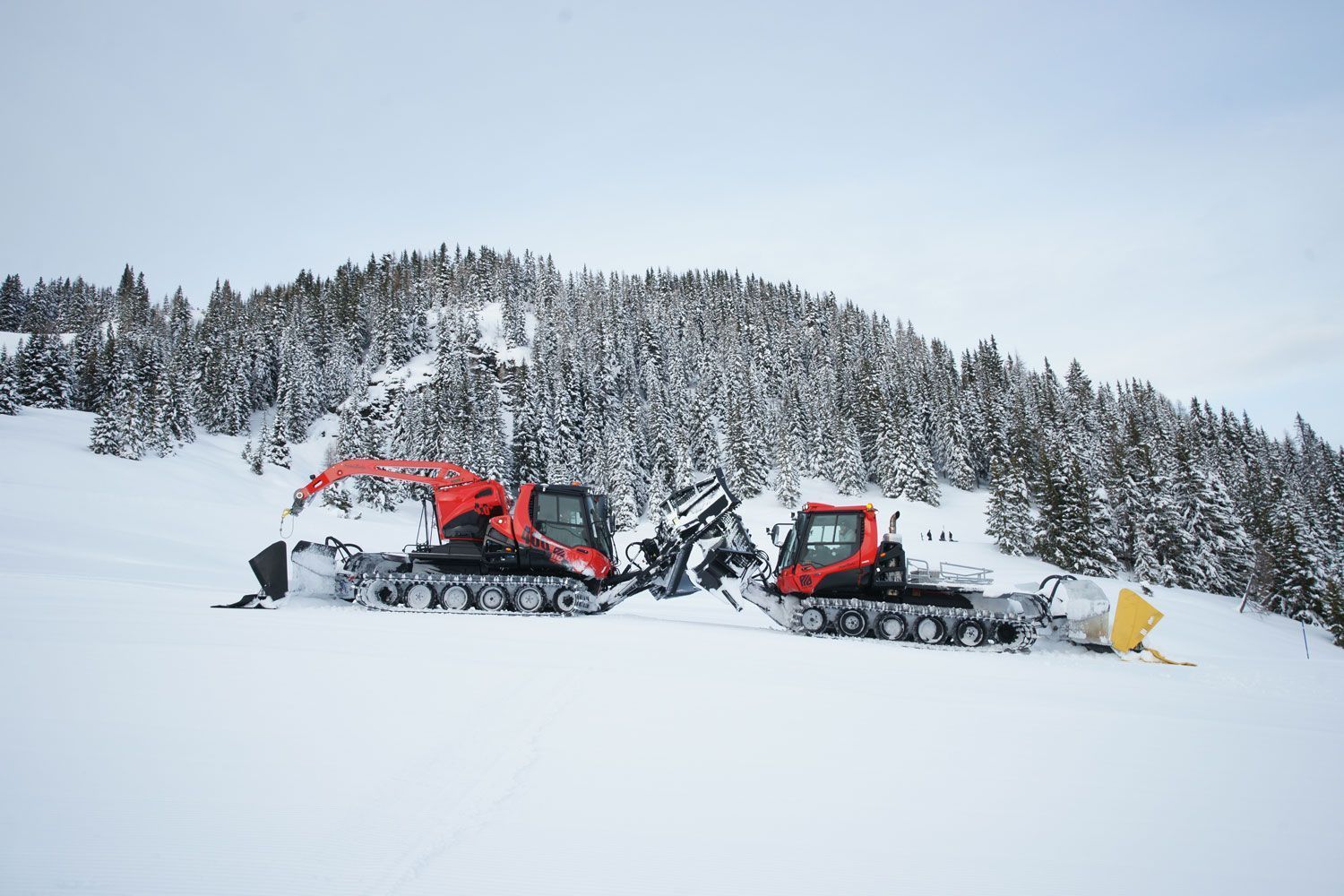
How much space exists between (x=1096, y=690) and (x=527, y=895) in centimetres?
839

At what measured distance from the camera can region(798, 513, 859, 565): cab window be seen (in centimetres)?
1382

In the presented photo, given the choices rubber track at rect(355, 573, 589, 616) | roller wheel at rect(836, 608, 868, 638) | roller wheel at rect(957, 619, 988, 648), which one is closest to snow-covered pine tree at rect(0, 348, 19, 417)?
rubber track at rect(355, 573, 589, 616)

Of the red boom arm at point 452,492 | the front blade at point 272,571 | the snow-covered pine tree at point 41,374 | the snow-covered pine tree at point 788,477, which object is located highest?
the snow-covered pine tree at point 41,374

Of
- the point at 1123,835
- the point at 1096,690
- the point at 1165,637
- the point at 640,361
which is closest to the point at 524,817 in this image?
the point at 1123,835

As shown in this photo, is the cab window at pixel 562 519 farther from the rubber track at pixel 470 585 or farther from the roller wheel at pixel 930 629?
the roller wheel at pixel 930 629

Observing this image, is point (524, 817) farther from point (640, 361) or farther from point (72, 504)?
point (640, 361)

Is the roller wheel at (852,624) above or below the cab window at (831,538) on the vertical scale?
below

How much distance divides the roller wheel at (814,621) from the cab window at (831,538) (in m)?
1.02

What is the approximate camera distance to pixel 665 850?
395 centimetres

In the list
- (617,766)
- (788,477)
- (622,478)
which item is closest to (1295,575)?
(788,477)

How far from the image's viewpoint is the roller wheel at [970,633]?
42.7 feet

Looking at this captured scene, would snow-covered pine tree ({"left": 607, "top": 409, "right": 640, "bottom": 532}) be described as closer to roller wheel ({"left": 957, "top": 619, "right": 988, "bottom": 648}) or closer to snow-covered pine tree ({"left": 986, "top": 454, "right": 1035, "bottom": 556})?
snow-covered pine tree ({"left": 986, "top": 454, "right": 1035, "bottom": 556})

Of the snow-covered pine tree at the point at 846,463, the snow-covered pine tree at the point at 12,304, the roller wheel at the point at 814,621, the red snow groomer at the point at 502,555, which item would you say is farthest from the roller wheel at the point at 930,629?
the snow-covered pine tree at the point at 12,304

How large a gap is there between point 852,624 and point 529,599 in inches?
288
